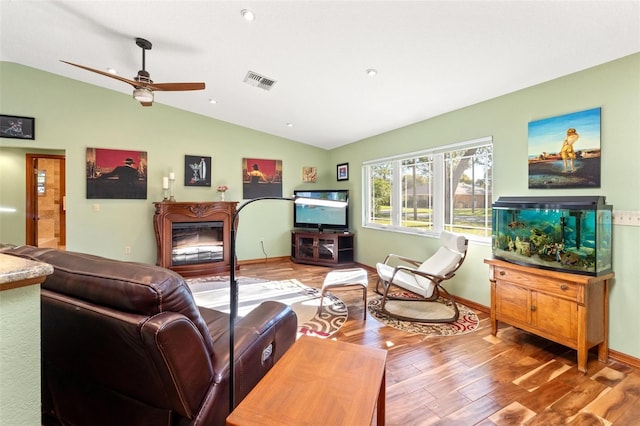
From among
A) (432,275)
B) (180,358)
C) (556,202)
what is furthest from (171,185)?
(556,202)

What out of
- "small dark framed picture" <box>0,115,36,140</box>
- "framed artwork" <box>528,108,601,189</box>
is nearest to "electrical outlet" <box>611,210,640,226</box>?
"framed artwork" <box>528,108,601,189</box>

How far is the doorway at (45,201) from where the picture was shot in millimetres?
5195

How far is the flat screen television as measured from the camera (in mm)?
5805

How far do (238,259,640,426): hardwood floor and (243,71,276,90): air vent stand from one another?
298 cm

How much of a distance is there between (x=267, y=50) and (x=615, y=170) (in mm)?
3196

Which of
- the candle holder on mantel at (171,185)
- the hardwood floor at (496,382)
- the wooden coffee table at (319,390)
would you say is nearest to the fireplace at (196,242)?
the candle holder on mantel at (171,185)

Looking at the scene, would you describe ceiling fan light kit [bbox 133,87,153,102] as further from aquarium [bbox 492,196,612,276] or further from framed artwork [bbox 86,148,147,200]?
aquarium [bbox 492,196,612,276]

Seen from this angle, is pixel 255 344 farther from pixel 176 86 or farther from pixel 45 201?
pixel 45 201

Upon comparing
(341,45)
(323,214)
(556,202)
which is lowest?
(323,214)

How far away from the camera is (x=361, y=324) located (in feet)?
10.0

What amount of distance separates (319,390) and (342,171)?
532 centimetres

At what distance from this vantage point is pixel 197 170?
5.47 m

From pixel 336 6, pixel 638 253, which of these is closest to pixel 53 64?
pixel 336 6

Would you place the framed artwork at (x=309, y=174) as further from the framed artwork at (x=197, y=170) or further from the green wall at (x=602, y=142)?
the green wall at (x=602, y=142)
